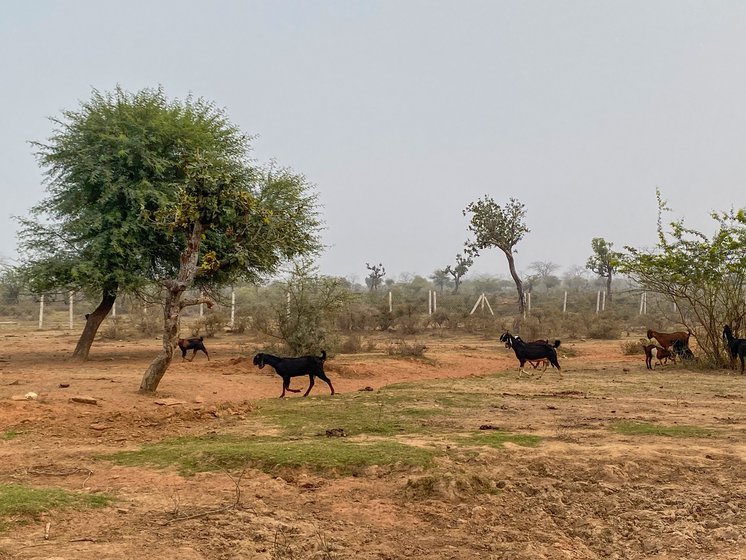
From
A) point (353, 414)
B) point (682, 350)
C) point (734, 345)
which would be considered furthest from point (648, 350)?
point (353, 414)

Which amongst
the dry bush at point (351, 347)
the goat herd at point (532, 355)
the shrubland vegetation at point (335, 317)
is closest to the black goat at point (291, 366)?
the goat herd at point (532, 355)

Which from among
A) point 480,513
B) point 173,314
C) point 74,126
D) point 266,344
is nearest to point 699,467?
point 480,513

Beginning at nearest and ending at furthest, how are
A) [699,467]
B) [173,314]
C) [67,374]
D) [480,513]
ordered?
[480,513] < [699,467] < [173,314] < [67,374]

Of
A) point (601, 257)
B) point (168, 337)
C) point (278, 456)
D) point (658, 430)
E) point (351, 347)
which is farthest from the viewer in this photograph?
point (601, 257)

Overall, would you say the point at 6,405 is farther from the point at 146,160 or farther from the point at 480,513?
the point at 146,160

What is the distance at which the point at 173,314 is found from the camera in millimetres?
11000

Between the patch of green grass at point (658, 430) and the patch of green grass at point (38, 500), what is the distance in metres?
6.72

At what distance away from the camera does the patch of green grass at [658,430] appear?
7.79 m

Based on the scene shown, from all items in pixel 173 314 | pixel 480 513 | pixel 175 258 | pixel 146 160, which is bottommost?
pixel 480 513

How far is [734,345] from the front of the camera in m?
15.8

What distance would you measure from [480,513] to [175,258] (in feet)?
50.3

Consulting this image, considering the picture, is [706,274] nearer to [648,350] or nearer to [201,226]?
[648,350]

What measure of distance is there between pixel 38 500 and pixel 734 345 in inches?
670

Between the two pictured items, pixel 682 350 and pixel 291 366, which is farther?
pixel 682 350
